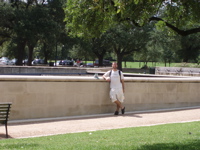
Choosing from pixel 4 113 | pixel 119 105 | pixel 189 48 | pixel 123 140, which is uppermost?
pixel 189 48

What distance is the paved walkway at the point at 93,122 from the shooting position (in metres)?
8.97

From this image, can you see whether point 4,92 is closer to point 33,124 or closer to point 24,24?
point 33,124

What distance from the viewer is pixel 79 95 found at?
38.4 ft

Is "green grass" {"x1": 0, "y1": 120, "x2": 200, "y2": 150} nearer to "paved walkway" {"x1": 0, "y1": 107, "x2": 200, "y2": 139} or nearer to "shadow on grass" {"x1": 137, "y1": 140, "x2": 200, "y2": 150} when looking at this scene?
"shadow on grass" {"x1": 137, "y1": 140, "x2": 200, "y2": 150}

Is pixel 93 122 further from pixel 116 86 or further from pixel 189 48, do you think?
pixel 189 48

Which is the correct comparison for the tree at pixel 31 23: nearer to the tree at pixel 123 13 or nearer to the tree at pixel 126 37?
the tree at pixel 126 37

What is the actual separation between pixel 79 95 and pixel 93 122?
59.0 inches

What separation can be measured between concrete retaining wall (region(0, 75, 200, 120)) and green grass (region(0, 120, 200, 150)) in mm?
3048

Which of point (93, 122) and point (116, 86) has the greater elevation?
point (116, 86)

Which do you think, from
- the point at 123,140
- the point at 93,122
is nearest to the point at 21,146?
the point at 123,140

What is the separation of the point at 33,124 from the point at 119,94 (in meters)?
3.25

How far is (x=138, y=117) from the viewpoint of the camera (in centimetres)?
1163

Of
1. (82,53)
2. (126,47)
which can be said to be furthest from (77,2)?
(82,53)

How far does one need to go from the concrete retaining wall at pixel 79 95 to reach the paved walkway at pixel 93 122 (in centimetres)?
42
